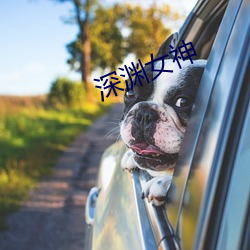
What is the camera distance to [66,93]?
18906 mm

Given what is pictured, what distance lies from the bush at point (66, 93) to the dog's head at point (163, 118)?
15.9 m

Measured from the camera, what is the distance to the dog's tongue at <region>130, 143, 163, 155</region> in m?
1.52

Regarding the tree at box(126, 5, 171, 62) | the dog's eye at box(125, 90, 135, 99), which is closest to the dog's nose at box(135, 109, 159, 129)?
the dog's eye at box(125, 90, 135, 99)

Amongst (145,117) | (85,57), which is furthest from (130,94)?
(85,57)

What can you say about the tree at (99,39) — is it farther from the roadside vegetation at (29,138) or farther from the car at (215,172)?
the car at (215,172)

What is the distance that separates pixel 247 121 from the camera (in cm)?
102

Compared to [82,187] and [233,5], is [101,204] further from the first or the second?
[82,187]

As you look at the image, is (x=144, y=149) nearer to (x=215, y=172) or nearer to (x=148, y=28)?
(x=215, y=172)

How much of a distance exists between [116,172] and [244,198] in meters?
1.32

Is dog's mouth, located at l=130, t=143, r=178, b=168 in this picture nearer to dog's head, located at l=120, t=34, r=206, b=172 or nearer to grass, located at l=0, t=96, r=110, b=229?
dog's head, located at l=120, t=34, r=206, b=172

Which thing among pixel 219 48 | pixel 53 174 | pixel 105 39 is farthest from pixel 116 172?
pixel 105 39

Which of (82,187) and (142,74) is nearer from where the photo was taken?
(142,74)

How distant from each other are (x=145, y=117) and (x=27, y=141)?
733 centimetres

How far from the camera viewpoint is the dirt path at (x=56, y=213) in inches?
166
